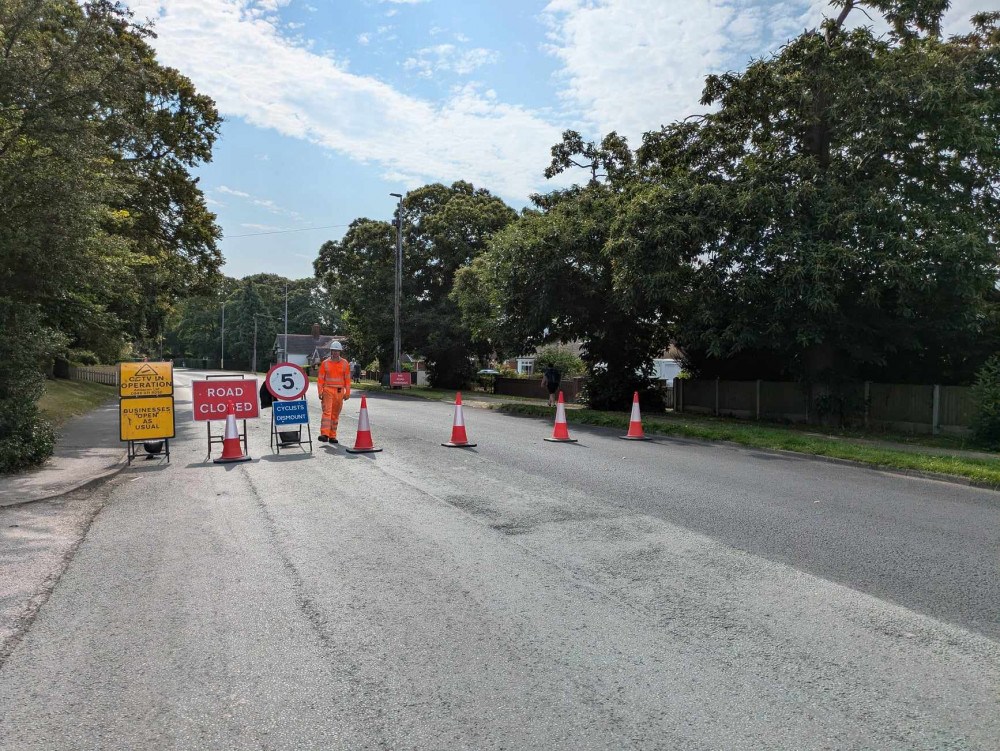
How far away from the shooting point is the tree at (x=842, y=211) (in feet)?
49.0

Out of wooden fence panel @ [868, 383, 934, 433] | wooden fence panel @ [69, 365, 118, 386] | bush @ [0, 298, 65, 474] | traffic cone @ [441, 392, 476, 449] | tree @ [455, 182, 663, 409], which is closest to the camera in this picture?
bush @ [0, 298, 65, 474]

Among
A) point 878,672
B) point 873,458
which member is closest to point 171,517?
point 878,672

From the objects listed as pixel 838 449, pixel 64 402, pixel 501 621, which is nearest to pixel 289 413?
pixel 501 621

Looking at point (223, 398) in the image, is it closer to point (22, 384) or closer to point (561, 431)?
point (22, 384)

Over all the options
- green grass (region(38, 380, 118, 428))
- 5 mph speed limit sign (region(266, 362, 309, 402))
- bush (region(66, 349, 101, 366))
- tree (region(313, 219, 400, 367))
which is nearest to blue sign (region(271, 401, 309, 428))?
5 mph speed limit sign (region(266, 362, 309, 402))

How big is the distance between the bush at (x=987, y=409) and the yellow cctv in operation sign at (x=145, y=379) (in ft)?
49.0

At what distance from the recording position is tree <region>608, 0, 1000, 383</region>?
14945 millimetres

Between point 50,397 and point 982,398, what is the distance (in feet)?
77.9

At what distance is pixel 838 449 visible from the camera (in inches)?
494

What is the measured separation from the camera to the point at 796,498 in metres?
8.12

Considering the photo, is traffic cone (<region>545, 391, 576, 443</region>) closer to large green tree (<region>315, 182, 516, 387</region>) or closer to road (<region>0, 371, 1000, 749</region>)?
road (<region>0, 371, 1000, 749</region>)

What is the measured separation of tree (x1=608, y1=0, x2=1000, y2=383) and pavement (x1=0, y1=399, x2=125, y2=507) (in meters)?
Answer: 12.3

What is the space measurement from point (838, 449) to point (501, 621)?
1032 cm

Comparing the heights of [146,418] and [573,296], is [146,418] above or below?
below
